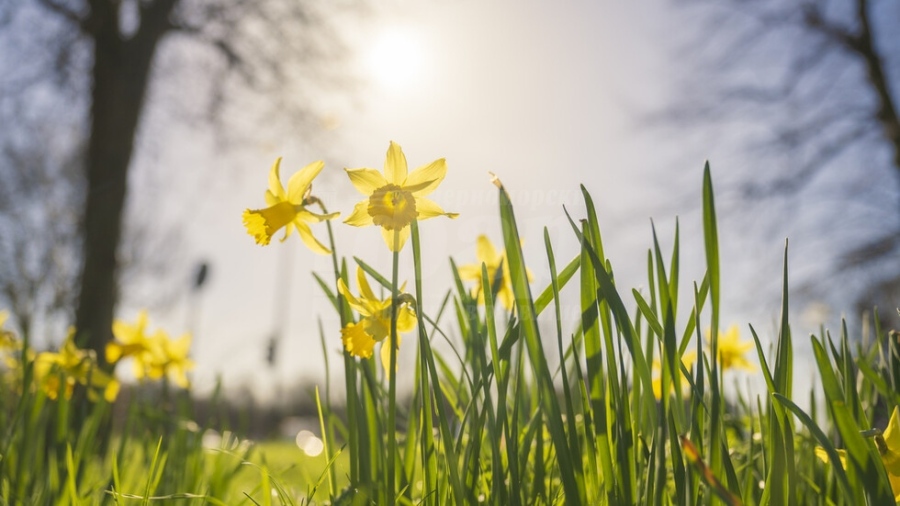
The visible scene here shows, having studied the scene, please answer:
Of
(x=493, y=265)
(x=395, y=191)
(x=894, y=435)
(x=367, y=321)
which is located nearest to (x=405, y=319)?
(x=367, y=321)

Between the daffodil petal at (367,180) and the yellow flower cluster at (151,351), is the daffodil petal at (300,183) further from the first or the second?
the yellow flower cluster at (151,351)

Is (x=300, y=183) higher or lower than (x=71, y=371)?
higher

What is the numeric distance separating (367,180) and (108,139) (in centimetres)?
511

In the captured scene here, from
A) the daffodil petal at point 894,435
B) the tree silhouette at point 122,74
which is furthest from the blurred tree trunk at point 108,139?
the daffodil petal at point 894,435

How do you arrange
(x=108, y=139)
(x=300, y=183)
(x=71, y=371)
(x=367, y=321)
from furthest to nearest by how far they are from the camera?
1. (x=108, y=139)
2. (x=71, y=371)
3. (x=300, y=183)
4. (x=367, y=321)

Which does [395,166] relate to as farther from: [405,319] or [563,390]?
[563,390]

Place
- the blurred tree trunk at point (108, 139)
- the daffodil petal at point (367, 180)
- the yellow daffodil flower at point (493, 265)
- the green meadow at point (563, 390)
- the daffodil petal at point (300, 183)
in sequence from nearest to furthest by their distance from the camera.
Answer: the green meadow at point (563, 390)
the daffodil petal at point (367, 180)
the daffodil petal at point (300, 183)
the yellow daffodil flower at point (493, 265)
the blurred tree trunk at point (108, 139)

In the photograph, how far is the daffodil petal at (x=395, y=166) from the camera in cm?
86

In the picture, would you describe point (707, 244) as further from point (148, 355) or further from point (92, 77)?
point (92, 77)

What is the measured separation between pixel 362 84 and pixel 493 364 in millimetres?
6627

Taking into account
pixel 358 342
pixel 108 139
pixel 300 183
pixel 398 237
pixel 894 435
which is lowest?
pixel 894 435

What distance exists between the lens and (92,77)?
218 inches

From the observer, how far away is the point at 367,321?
847 mm

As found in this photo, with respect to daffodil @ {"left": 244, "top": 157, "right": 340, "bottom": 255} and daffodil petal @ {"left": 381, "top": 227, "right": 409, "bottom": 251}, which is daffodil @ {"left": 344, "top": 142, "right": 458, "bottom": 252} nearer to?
daffodil petal @ {"left": 381, "top": 227, "right": 409, "bottom": 251}
